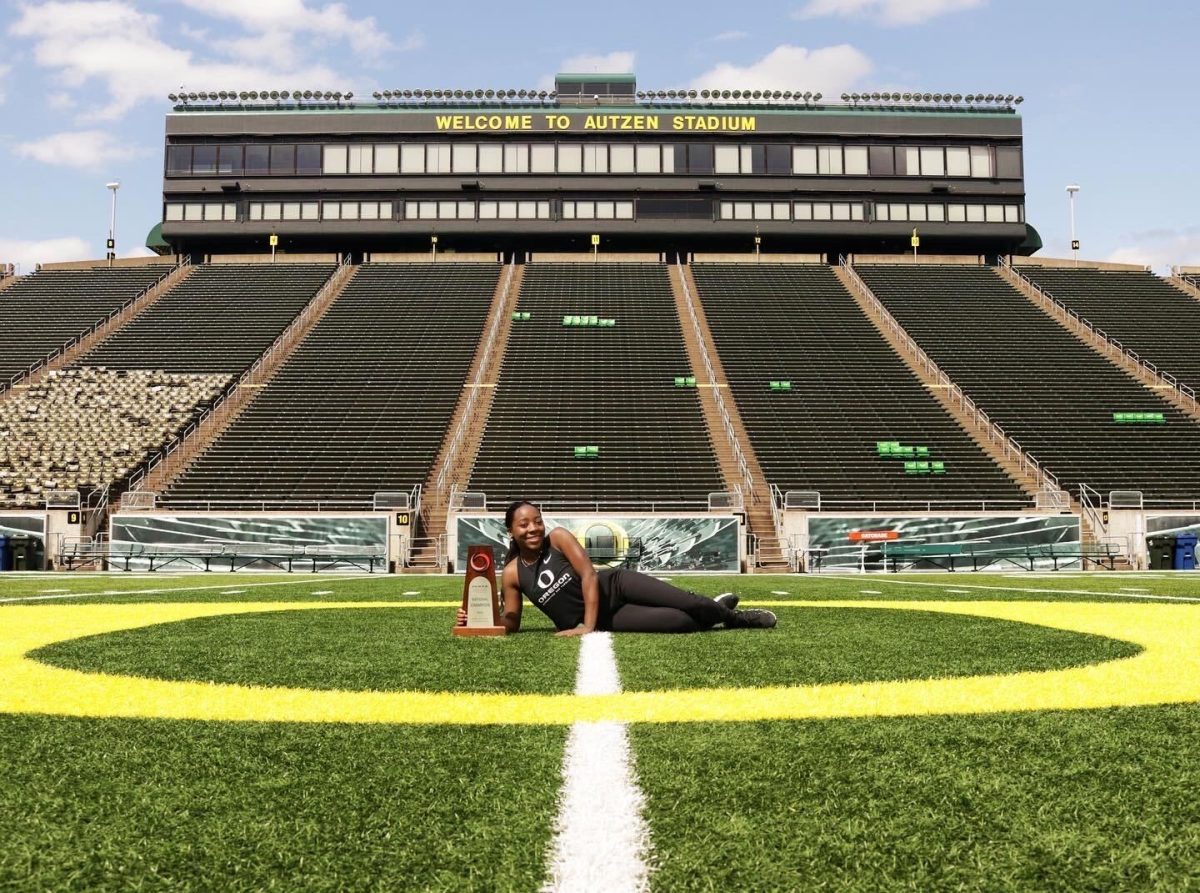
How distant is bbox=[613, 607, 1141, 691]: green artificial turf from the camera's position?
5.88 metres

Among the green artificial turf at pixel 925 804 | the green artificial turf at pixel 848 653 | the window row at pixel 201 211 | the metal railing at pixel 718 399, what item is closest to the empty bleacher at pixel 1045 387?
the metal railing at pixel 718 399

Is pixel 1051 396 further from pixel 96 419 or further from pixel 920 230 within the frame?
pixel 96 419

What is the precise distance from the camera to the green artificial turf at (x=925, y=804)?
102 inches

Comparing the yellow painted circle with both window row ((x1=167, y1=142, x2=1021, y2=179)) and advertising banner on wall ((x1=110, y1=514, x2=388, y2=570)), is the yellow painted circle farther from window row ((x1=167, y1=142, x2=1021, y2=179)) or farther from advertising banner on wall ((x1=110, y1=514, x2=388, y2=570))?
window row ((x1=167, y1=142, x2=1021, y2=179))

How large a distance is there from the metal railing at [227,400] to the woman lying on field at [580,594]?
27857 millimetres

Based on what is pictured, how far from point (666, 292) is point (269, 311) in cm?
1933

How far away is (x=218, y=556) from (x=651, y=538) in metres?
12.1

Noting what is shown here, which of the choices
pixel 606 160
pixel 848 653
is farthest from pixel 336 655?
pixel 606 160

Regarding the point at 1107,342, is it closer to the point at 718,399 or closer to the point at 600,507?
the point at 718,399

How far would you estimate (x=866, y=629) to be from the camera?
878 centimetres

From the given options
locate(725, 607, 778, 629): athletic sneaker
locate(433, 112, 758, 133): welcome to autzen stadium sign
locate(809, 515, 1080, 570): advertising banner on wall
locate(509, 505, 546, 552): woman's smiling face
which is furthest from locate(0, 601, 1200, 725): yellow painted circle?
locate(433, 112, 758, 133): welcome to autzen stadium sign

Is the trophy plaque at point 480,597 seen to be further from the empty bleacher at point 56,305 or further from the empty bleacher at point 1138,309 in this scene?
the empty bleacher at point 1138,309

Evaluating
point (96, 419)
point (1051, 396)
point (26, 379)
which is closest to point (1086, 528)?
point (1051, 396)

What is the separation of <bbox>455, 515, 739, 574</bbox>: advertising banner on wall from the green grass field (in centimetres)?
2209
